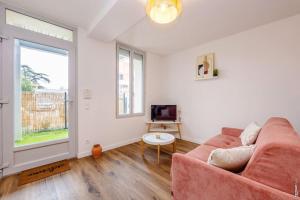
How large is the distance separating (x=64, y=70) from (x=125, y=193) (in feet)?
7.56

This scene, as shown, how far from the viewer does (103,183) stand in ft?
6.27

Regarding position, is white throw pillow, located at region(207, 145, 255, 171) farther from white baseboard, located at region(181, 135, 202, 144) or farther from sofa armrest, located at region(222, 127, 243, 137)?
white baseboard, located at region(181, 135, 202, 144)

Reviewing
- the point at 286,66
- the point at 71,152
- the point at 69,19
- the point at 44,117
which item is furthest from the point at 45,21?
the point at 286,66

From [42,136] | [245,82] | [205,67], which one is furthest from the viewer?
[205,67]

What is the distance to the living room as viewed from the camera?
163 cm

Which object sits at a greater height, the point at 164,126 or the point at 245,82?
the point at 245,82

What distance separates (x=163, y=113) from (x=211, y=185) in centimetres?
286

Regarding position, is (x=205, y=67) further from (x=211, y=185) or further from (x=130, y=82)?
(x=211, y=185)

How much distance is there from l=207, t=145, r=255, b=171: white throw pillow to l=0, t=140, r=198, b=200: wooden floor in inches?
35.7

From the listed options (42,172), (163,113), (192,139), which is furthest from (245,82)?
(42,172)

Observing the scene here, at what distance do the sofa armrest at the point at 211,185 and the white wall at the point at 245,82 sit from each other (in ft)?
7.28

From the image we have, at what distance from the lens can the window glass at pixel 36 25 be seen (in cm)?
209

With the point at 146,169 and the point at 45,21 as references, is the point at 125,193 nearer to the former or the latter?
the point at 146,169

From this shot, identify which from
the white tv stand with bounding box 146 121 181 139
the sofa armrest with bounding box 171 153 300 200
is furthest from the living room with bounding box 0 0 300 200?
the white tv stand with bounding box 146 121 181 139
